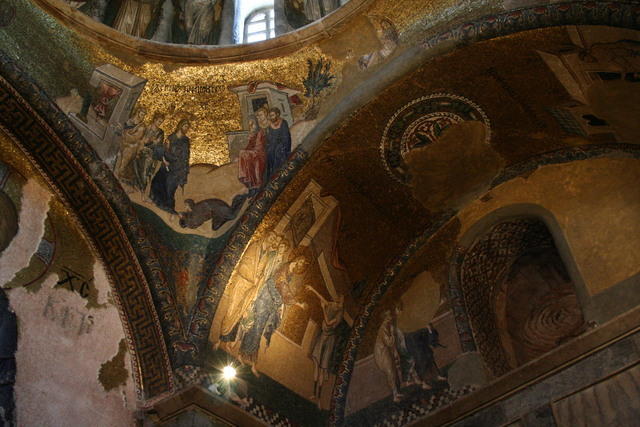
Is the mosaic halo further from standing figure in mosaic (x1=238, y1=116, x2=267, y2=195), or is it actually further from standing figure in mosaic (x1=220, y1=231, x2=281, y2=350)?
standing figure in mosaic (x1=220, y1=231, x2=281, y2=350)

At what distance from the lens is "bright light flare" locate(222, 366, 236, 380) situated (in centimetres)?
823

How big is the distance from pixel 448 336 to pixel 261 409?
2.24m

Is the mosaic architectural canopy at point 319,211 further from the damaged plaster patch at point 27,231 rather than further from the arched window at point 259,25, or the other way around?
the arched window at point 259,25

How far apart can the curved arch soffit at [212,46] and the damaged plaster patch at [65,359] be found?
2.65 metres

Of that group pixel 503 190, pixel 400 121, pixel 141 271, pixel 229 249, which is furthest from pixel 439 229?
pixel 141 271

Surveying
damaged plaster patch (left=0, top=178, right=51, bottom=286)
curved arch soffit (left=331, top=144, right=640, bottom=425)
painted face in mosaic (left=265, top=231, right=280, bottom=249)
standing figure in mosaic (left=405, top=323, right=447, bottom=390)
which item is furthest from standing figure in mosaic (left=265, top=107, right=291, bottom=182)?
standing figure in mosaic (left=405, top=323, right=447, bottom=390)

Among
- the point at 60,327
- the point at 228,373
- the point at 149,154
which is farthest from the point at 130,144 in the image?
the point at 228,373

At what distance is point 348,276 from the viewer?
947 centimetres

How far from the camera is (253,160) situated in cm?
892

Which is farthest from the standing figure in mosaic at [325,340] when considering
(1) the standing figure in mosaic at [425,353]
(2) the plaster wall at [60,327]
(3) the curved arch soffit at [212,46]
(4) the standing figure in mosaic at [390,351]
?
(3) the curved arch soffit at [212,46]

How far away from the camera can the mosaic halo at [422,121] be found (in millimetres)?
8477

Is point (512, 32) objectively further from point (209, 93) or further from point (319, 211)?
point (209, 93)

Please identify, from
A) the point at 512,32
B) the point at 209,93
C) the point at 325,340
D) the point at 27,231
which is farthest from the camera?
the point at 325,340

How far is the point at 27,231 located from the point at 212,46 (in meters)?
2.86
